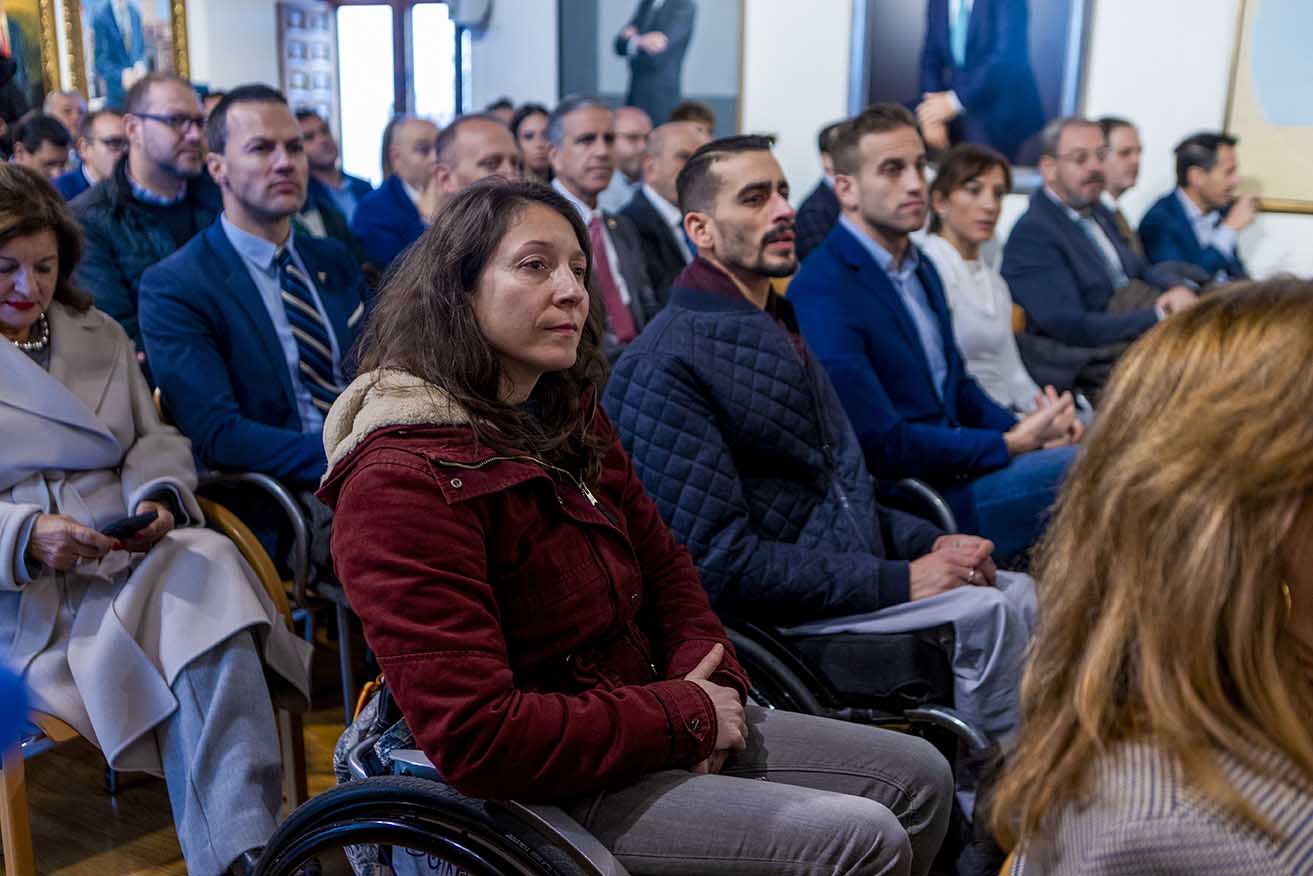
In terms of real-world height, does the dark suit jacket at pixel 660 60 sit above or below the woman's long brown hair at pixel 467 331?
above

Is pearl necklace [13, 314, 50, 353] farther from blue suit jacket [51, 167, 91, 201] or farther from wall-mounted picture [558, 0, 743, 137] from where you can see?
wall-mounted picture [558, 0, 743, 137]

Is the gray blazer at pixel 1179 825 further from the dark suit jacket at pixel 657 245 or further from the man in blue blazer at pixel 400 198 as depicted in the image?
the dark suit jacket at pixel 657 245

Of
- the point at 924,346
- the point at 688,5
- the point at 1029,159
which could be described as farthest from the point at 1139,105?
the point at 924,346

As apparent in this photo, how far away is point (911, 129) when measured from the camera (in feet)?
10.6

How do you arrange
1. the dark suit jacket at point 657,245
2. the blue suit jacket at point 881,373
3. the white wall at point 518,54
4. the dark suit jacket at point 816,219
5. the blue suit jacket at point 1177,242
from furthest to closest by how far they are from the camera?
the white wall at point 518,54, the blue suit jacket at point 1177,242, the dark suit jacket at point 816,219, the dark suit jacket at point 657,245, the blue suit jacket at point 881,373

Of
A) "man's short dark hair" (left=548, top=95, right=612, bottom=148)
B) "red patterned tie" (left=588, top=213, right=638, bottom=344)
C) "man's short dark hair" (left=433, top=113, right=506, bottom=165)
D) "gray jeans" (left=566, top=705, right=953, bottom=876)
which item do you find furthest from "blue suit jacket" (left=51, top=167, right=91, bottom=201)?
"gray jeans" (left=566, top=705, right=953, bottom=876)

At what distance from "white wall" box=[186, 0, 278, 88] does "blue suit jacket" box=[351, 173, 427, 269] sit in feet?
13.9

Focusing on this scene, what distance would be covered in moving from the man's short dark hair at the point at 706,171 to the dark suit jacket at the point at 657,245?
5.92 feet

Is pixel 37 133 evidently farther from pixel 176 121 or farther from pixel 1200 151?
pixel 1200 151

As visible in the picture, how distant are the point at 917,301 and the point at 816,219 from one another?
208 cm

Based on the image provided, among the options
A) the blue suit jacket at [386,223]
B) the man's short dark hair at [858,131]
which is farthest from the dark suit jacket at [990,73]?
the man's short dark hair at [858,131]

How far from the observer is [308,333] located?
9.11ft

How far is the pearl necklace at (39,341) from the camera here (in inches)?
84.6

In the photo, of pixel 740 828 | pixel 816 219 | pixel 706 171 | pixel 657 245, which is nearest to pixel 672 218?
pixel 657 245
